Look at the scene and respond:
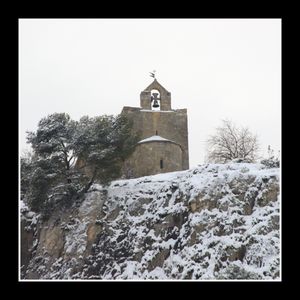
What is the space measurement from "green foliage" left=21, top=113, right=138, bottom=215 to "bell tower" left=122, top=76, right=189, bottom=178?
2669 mm

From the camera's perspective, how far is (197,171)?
25.7 m

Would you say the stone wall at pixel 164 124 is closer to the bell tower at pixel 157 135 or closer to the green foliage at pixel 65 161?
the bell tower at pixel 157 135

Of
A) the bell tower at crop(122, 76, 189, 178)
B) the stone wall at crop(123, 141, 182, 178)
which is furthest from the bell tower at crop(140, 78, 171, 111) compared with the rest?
the stone wall at crop(123, 141, 182, 178)

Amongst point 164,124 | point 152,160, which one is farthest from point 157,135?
point 152,160

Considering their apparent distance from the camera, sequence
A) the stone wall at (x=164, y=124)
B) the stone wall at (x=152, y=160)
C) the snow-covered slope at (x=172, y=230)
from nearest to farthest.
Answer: the snow-covered slope at (x=172, y=230)
the stone wall at (x=152, y=160)
the stone wall at (x=164, y=124)

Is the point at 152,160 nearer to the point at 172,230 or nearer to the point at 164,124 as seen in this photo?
the point at 164,124

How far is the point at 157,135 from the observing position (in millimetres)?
35562

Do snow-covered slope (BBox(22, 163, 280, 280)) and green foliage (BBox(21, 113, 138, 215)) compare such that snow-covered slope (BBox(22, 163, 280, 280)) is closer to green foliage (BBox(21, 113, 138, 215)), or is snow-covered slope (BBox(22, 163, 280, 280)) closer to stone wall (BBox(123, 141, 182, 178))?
green foliage (BBox(21, 113, 138, 215))

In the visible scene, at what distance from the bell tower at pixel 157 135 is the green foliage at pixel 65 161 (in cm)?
267

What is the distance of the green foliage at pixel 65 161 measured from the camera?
27203 millimetres

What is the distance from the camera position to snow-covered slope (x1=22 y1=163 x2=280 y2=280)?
20953mm

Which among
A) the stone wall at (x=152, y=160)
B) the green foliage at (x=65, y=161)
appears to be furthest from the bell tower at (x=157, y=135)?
the green foliage at (x=65, y=161)
